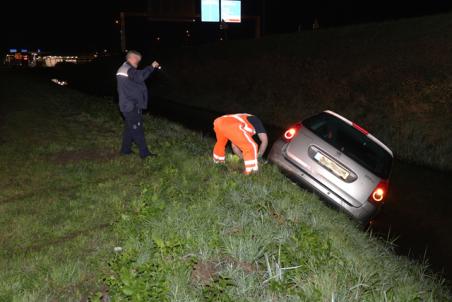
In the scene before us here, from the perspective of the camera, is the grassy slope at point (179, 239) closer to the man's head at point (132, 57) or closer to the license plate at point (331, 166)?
the license plate at point (331, 166)

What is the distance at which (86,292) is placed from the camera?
3.75 metres

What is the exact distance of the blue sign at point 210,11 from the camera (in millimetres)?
31844

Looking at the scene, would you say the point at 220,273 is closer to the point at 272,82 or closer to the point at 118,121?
the point at 118,121

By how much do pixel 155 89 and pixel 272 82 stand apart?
1125cm

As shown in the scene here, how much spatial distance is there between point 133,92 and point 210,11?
2624 cm

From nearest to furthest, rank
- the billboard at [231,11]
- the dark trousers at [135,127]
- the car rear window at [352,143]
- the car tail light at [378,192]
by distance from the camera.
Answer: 1. the car tail light at [378,192]
2. the car rear window at [352,143]
3. the dark trousers at [135,127]
4. the billboard at [231,11]

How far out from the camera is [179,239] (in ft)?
13.4

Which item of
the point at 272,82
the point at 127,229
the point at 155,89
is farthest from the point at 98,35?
the point at 127,229

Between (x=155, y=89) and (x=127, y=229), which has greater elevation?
(x=127, y=229)

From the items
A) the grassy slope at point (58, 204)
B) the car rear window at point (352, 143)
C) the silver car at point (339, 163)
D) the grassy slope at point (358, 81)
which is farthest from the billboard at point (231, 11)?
the silver car at point (339, 163)

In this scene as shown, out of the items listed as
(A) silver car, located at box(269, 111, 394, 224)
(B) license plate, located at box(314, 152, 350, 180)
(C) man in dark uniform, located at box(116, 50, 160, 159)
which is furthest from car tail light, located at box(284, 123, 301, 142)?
(C) man in dark uniform, located at box(116, 50, 160, 159)

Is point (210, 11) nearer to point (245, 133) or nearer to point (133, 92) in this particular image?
point (133, 92)

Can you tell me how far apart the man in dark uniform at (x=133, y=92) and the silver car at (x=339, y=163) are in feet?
7.65

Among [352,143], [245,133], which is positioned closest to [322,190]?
[352,143]
